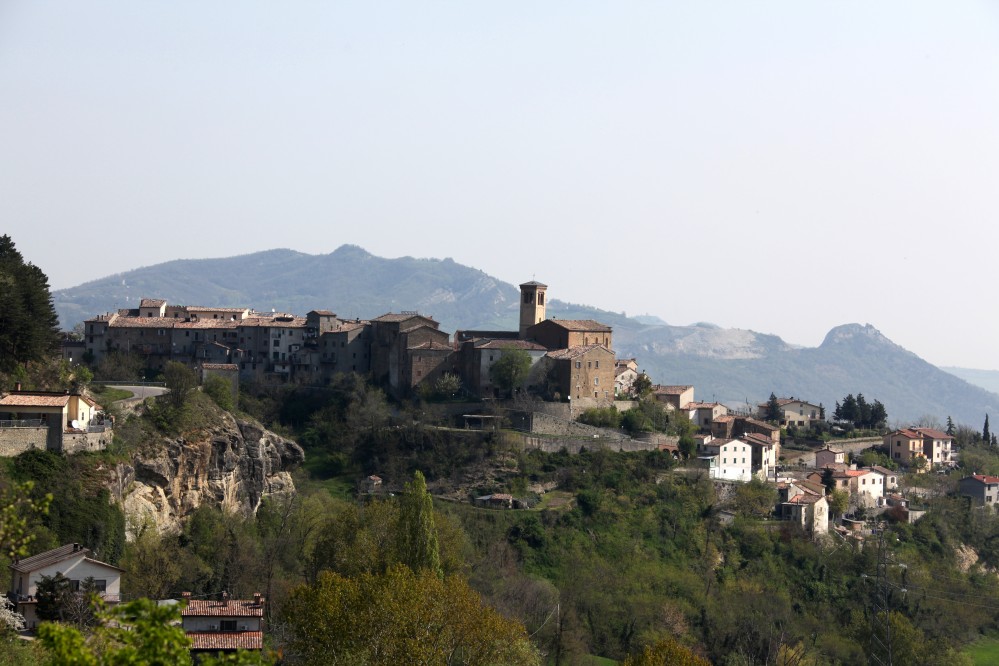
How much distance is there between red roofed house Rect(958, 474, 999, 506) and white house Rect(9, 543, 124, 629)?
154 feet

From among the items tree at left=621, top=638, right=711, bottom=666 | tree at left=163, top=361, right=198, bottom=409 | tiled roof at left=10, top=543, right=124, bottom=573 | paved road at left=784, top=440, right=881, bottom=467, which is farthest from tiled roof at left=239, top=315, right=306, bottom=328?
tree at left=621, top=638, right=711, bottom=666

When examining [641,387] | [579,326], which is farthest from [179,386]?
[641,387]

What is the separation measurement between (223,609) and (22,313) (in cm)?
1263

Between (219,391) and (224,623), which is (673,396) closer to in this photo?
(219,391)

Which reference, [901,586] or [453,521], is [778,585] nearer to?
[901,586]

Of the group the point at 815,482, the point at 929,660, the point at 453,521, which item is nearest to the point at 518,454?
the point at 453,521

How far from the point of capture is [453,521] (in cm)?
5006

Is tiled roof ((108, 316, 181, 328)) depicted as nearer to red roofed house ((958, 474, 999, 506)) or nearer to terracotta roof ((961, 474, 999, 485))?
red roofed house ((958, 474, 999, 506))

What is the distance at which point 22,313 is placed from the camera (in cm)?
4028

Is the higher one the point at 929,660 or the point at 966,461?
the point at 966,461

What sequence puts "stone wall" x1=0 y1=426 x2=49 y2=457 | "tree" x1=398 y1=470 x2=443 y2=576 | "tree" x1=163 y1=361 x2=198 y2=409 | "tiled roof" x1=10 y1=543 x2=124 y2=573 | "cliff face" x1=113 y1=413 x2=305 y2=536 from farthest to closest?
1. "tree" x1=163 y1=361 x2=198 y2=409
2. "cliff face" x1=113 y1=413 x2=305 y2=536
3. "tree" x1=398 y1=470 x2=443 y2=576
4. "stone wall" x1=0 y1=426 x2=49 y2=457
5. "tiled roof" x1=10 y1=543 x2=124 y2=573

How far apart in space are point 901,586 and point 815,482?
869cm

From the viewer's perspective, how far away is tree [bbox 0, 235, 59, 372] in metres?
40.1

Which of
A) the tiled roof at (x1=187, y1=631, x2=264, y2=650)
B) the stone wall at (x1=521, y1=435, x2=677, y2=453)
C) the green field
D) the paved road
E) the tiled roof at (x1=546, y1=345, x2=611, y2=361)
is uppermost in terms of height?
the tiled roof at (x1=546, y1=345, x2=611, y2=361)
